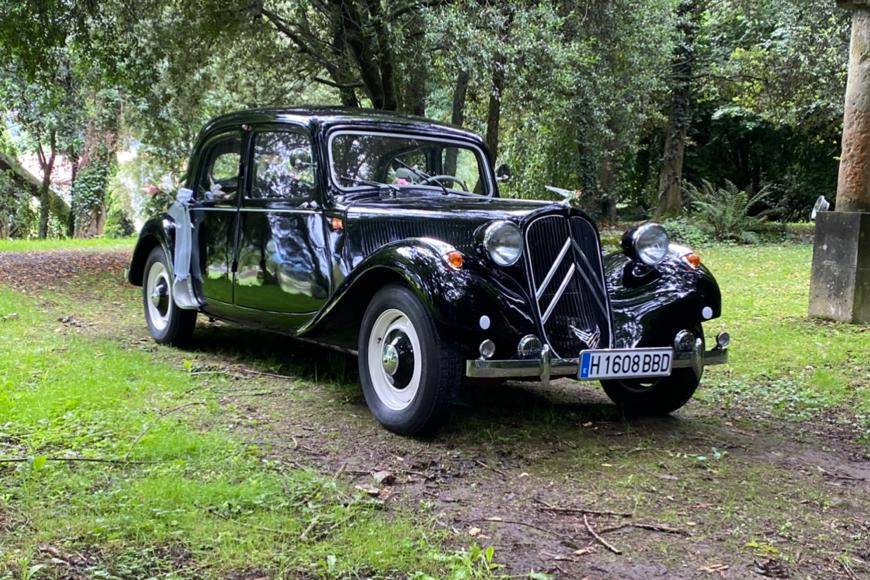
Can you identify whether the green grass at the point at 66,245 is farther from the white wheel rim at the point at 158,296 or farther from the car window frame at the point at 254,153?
the car window frame at the point at 254,153

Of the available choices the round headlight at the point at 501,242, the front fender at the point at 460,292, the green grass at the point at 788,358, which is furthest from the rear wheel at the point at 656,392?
the round headlight at the point at 501,242

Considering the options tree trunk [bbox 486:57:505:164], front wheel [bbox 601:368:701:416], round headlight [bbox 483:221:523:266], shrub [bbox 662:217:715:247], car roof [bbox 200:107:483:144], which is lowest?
front wheel [bbox 601:368:701:416]

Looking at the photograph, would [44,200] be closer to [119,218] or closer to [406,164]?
[119,218]

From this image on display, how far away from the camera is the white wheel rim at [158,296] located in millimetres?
6555

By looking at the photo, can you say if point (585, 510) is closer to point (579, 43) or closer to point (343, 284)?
point (343, 284)

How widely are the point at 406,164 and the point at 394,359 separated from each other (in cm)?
173

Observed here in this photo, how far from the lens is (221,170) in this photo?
6.14 meters

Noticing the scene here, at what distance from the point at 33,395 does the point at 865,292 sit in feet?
22.4

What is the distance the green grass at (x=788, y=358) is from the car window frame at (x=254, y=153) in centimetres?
299

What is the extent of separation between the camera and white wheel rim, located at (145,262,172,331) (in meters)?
6.55

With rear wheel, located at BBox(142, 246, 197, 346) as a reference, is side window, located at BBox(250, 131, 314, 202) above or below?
above

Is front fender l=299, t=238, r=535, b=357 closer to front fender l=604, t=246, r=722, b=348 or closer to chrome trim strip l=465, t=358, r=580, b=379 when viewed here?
chrome trim strip l=465, t=358, r=580, b=379

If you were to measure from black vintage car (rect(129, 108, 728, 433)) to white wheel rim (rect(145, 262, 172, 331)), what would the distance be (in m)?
0.14

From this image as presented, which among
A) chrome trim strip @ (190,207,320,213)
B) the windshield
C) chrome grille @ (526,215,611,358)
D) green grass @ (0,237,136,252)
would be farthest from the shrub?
chrome grille @ (526,215,611,358)
